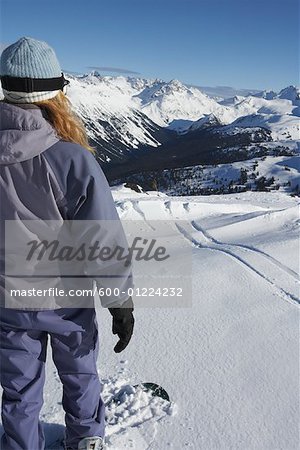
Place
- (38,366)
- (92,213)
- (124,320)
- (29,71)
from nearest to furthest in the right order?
1. (29,71)
2. (92,213)
3. (124,320)
4. (38,366)

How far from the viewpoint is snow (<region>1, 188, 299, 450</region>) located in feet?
10.1

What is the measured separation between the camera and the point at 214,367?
3781 millimetres

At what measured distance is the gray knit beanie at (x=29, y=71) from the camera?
Answer: 2.18m

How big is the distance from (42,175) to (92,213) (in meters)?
0.32

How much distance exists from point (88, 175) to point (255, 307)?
318 centimetres

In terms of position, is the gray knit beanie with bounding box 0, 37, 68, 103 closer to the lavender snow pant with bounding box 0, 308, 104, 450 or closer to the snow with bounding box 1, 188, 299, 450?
the lavender snow pant with bounding box 0, 308, 104, 450

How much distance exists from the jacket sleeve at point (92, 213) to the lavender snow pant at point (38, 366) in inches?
12.4

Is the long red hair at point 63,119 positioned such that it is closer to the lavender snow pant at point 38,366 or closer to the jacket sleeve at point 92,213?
the jacket sleeve at point 92,213

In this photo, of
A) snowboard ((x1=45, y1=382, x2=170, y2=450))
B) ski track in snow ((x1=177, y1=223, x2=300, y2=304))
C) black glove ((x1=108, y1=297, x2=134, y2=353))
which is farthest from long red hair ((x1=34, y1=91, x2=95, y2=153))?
ski track in snow ((x1=177, y1=223, x2=300, y2=304))

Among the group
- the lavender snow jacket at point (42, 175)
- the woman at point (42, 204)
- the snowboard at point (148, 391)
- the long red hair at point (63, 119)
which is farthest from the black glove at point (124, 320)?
the snowboard at point (148, 391)

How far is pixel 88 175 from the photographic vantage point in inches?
88.4

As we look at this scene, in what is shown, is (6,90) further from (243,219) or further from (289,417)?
(243,219)

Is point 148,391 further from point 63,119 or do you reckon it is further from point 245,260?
point 245,260

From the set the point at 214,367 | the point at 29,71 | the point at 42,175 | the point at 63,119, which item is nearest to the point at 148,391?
the point at 214,367
